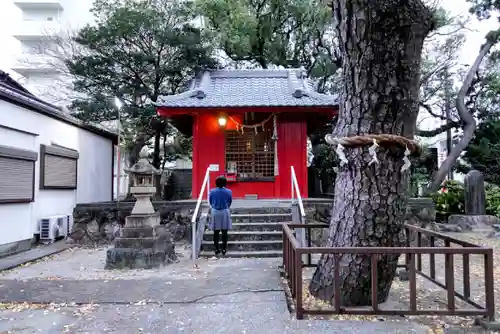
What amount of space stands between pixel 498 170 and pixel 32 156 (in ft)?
55.7

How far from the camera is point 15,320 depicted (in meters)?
4.06

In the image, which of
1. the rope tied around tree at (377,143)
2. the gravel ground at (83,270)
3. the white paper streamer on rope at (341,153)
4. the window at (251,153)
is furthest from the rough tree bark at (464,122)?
the white paper streamer on rope at (341,153)

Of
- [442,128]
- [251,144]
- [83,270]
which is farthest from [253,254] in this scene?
[442,128]

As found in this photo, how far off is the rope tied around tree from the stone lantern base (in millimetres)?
4045

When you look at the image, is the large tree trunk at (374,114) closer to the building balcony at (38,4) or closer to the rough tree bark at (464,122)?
the rough tree bark at (464,122)

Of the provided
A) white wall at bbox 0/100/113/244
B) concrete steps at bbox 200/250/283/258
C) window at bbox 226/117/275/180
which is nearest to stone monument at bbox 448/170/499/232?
window at bbox 226/117/275/180

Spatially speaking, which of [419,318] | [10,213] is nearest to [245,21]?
[10,213]

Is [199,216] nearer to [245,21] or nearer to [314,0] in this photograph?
[245,21]

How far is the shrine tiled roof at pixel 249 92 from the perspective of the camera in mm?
10516

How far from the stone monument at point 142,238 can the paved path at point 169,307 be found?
997 millimetres

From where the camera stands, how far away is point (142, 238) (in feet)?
23.1

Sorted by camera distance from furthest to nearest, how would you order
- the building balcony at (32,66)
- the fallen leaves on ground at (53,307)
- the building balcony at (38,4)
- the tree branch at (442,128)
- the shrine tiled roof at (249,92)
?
the building balcony at (38,4)
the building balcony at (32,66)
the tree branch at (442,128)
the shrine tiled roof at (249,92)
the fallen leaves on ground at (53,307)

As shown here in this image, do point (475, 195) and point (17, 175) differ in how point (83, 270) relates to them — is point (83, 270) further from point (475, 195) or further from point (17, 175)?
point (475, 195)

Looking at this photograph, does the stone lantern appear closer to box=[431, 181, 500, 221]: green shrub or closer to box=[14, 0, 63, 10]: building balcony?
box=[431, 181, 500, 221]: green shrub
